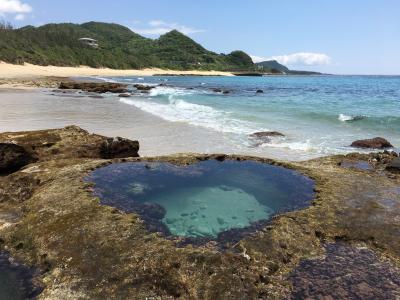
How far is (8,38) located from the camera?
4232 inches

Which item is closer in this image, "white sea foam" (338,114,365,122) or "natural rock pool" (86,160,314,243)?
"natural rock pool" (86,160,314,243)

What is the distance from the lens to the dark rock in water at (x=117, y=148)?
12.0 m

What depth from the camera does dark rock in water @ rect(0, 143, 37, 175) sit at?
1043 centimetres

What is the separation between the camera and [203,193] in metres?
9.03

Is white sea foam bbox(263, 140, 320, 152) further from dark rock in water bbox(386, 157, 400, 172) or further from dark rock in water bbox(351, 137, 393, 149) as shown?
dark rock in water bbox(386, 157, 400, 172)

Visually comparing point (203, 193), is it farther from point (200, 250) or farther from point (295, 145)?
point (295, 145)

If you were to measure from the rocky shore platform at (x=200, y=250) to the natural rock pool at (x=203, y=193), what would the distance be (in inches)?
15.5

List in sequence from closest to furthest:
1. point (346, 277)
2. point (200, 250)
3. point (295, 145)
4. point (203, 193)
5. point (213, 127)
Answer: point (346, 277), point (200, 250), point (203, 193), point (295, 145), point (213, 127)

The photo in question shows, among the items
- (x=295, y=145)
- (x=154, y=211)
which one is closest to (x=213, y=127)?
(x=295, y=145)

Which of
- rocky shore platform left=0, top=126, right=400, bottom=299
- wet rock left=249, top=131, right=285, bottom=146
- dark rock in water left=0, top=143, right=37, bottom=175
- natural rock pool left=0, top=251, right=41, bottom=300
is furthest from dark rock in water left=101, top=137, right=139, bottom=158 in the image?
wet rock left=249, top=131, right=285, bottom=146

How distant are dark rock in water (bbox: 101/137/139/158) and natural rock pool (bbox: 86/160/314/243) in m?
1.50

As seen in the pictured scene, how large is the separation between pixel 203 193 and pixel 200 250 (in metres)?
2.97

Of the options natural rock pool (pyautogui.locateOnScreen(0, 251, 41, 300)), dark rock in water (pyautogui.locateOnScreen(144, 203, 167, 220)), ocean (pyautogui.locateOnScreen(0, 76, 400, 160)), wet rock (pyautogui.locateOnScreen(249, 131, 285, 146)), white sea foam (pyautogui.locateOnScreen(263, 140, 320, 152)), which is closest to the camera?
natural rock pool (pyautogui.locateOnScreen(0, 251, 41, 300))

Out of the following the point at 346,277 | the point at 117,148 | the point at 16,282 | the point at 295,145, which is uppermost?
the point at 117,148
